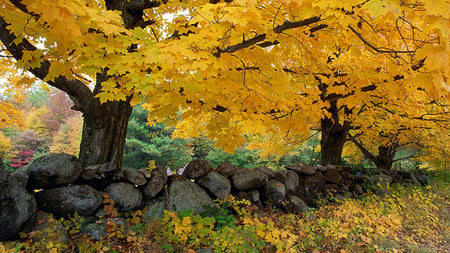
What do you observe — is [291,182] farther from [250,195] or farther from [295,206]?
[250,195]

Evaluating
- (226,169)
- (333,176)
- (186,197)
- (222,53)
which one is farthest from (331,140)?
(222,53)

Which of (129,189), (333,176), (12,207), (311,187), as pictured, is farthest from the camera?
(333,176)

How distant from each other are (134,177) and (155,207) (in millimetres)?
603

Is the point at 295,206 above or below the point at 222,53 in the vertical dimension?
below

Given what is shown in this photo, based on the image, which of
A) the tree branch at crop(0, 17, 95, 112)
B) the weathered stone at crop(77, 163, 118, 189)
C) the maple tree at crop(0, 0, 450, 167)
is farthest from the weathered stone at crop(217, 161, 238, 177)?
the tree branch at crop(0, 17, 95, 112)

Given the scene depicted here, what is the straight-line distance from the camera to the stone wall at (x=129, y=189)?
9.09 feet

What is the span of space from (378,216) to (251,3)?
202 inches

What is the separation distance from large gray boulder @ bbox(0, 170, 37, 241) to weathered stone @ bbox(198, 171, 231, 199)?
251 centimetres

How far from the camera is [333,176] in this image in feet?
21.2

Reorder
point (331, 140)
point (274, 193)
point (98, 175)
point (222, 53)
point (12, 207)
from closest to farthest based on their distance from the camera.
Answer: point (222, 53) < point (12, 207) < point (98, 175) < point (274, 193) < point (331, 140)

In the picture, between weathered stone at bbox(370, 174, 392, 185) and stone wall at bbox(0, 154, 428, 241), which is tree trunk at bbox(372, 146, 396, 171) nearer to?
weathered stone at bbox(370, 174, 392, 185)

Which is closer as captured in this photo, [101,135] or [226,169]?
[101,135]

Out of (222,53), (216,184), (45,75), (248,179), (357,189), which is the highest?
(222,53)

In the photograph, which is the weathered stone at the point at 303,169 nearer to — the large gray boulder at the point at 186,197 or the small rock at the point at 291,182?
the small rock at the point at 291,182
